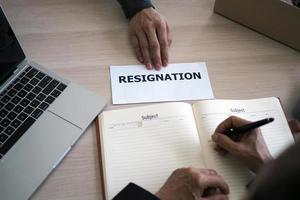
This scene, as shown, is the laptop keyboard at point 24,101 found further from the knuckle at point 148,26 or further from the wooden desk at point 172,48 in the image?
the knuckle at point 148,26

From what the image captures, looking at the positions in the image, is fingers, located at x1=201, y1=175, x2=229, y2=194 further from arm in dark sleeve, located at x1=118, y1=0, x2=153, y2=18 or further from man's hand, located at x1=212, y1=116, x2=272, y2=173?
arm in dark sleeve, located at x1=118, y1=0, x2=153, y2=18

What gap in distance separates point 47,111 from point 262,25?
0.60 metres

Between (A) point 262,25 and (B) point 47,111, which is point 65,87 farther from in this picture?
(A) point 262,25

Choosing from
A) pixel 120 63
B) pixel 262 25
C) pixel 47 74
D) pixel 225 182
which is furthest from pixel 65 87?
pixel 262 25

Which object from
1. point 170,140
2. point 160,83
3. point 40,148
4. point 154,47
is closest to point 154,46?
point 154,47

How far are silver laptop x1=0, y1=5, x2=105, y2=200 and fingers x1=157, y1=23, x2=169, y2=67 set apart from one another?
0.67 feet

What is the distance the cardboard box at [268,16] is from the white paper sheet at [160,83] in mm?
191

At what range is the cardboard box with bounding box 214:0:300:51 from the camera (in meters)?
0.90

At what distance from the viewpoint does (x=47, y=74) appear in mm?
829

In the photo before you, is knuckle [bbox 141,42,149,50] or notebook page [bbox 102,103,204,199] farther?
knuckle [bbox 141,42,149,50]

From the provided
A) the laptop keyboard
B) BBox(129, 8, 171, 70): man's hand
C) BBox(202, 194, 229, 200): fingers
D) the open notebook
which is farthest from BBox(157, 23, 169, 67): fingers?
BBox(202, 194, 229, 200): fingers

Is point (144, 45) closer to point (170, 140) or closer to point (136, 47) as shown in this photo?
point (136, 47)

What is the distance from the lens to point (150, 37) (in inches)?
37.2

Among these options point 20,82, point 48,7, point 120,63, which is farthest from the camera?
point 48,7
